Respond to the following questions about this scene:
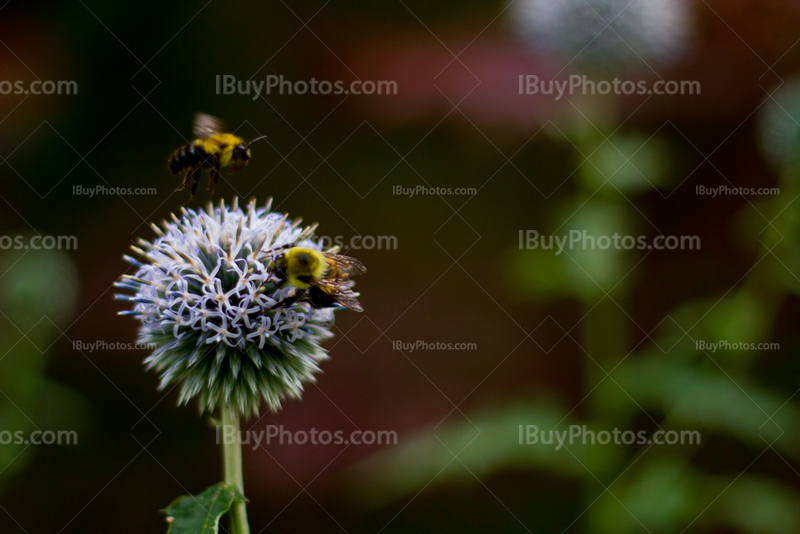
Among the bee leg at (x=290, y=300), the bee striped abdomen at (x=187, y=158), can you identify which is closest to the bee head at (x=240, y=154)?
the bee striped abdomen at (x=187, y=158)

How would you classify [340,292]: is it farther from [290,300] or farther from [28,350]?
[28,350]

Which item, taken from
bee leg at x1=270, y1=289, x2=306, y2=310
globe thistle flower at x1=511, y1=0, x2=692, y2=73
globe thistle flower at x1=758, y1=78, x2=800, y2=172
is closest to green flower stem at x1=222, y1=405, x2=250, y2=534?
bee leg at x1=270, y1=289, x2=306, y2=310

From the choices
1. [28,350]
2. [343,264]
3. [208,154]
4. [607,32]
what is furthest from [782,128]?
[28,350]

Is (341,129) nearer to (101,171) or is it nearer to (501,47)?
(501,47)

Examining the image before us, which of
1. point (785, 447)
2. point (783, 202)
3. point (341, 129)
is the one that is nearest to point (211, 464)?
point (341, 129)

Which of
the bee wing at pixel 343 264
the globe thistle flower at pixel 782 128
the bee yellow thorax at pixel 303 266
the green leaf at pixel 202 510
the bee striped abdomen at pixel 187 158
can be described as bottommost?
the green leaf at pixel 202 510

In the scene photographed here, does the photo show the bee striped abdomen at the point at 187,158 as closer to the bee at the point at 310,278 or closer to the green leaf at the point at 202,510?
the bee at the point at 310,278

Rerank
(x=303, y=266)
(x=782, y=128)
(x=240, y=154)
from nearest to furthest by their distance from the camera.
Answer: (x=303, y=266), (x=240, y=154), (x=782, y=128)
